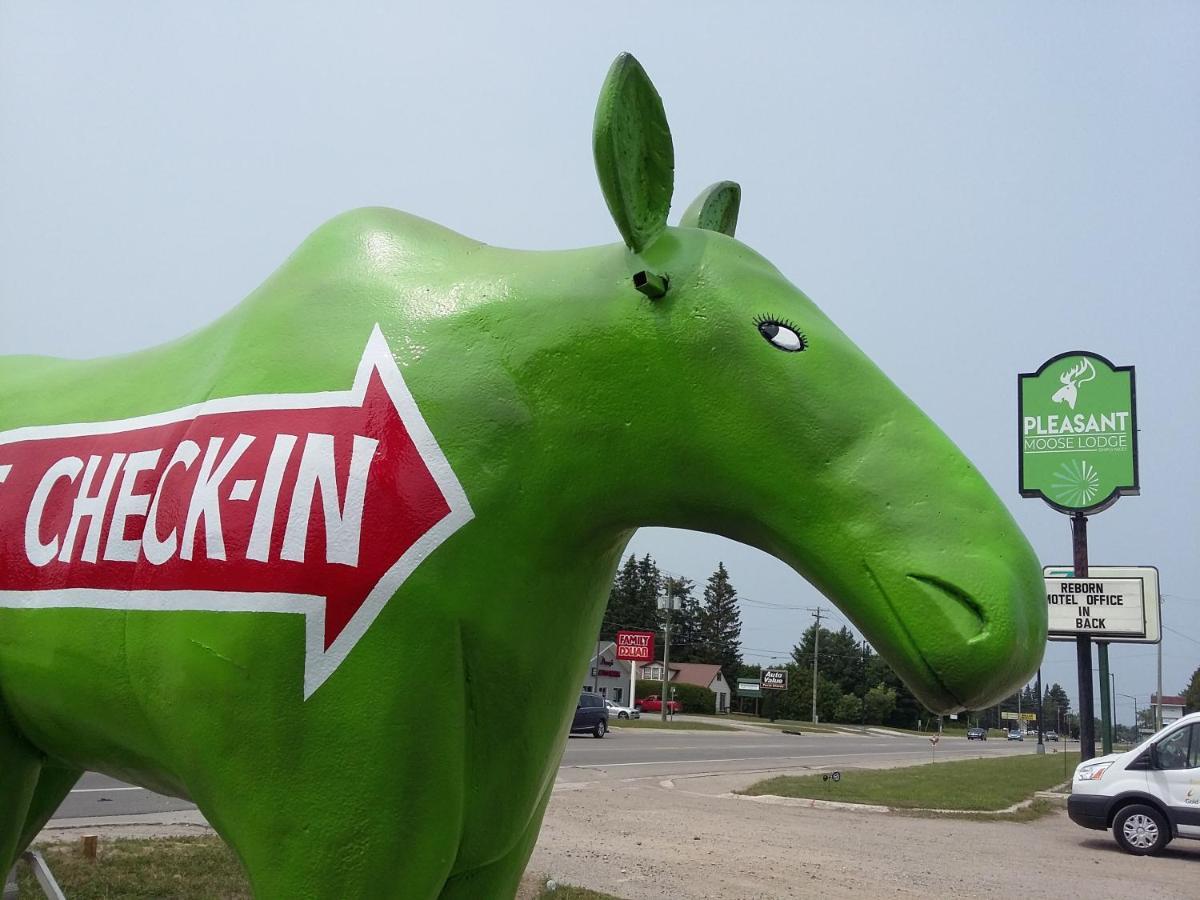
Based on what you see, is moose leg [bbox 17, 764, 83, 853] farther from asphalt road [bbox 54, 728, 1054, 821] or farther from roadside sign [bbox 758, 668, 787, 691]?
roadside sign [bbox 758, 668, 787, 691]

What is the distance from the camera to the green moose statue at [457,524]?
1868 millimetres

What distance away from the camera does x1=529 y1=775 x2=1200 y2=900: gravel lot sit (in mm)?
7891

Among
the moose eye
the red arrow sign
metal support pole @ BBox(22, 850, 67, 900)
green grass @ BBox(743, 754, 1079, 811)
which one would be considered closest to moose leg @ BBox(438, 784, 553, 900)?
the red arrow sign

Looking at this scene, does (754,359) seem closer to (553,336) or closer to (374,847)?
(553,336)

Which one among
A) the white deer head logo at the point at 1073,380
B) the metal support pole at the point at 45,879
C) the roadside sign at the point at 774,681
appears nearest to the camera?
the metal support pole at the point at 45,879

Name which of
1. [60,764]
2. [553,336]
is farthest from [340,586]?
[60,764]

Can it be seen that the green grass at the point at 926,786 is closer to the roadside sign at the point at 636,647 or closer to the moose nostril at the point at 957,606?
the moose nostril at the point at 957,606

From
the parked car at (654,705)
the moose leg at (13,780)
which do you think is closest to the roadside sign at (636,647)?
the parked car at (654,705)

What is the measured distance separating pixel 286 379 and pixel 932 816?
45.5 ft

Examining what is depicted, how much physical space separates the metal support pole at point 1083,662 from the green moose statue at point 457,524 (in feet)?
52.0

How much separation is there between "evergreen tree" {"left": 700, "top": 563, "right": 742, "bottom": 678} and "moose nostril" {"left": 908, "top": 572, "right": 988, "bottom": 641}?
76163mm

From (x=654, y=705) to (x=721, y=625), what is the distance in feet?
80.7

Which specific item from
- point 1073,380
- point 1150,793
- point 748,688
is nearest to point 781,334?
point 1150,793

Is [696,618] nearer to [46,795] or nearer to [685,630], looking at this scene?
[685,630]
